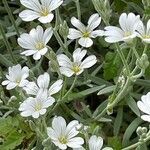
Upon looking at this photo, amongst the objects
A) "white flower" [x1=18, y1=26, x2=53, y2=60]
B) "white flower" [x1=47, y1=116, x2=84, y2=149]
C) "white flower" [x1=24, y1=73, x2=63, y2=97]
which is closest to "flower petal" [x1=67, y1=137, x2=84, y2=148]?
Result: "white flower" [x1=47, y1=116, x2=84, y2=149]

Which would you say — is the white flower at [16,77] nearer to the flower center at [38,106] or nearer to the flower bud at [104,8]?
the flower center at [38,106]

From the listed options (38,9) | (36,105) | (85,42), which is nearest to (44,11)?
(38,9)

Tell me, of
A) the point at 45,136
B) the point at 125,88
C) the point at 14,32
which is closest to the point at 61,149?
the point at 45,136

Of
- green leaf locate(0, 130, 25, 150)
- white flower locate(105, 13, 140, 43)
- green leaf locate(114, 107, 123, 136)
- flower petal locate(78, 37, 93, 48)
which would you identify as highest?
white flower locate(105, 13, 140, 43)

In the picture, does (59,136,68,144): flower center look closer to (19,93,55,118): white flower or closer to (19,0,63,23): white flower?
(19,93,55,118): white flower

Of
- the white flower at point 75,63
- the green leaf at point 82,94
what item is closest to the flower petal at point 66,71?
the white flower at point 75,63

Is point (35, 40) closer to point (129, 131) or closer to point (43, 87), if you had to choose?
point (43, 87)

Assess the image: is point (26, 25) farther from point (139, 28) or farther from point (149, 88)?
point (139, 28)

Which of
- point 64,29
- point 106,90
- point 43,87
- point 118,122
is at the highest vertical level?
point 64,29
